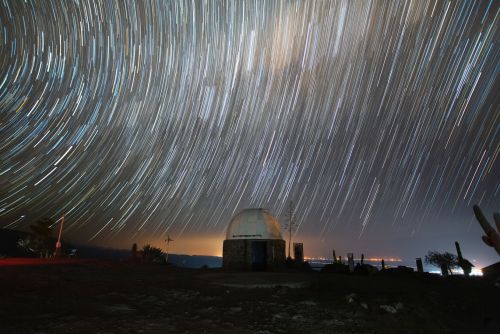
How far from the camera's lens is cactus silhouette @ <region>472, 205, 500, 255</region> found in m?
6.53

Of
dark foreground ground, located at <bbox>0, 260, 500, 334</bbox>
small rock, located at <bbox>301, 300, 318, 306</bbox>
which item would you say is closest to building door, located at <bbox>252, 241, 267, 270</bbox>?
dark foreground ground, located at <bbox>0, 260, 500, 334</bbox>

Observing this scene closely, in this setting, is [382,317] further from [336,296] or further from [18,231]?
[18,231]

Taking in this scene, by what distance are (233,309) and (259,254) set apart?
1459 centimetres

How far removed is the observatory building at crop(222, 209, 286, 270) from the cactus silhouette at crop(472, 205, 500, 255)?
597 inches

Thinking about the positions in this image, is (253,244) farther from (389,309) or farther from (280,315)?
(280,315)

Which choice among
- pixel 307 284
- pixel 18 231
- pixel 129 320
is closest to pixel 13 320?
pixel 129 320

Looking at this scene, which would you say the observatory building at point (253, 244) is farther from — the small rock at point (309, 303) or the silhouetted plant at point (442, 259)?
the silhouetted plant at point (442, 259)

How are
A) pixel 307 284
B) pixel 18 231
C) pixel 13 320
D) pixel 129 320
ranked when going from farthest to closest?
pixel 18 231 → pixel 307 284 → pixel 129 320 → pixel 13 320

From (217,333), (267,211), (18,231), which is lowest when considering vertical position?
(217,333)

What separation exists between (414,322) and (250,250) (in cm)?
1420

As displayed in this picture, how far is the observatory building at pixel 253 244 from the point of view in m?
21.2

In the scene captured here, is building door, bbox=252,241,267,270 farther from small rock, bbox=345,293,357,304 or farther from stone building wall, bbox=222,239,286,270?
small rock, bbox=345,293,357,304

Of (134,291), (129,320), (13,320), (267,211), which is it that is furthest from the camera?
(267,211)

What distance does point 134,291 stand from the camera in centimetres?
991
